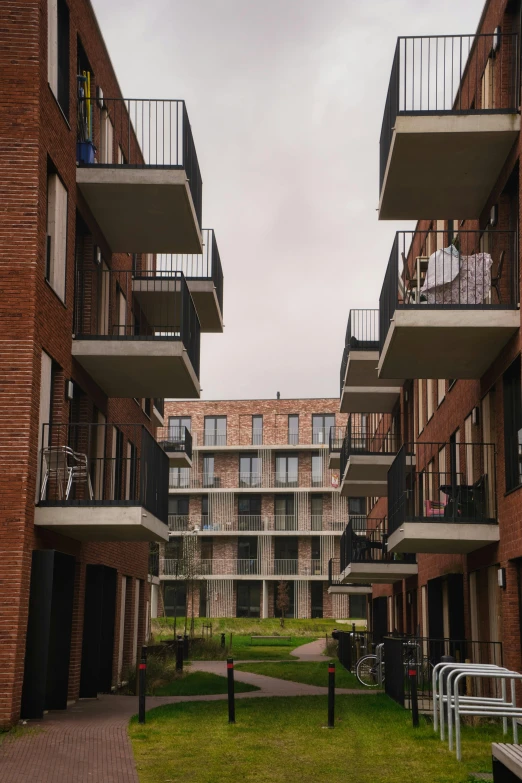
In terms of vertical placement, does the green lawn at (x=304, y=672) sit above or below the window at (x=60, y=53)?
below

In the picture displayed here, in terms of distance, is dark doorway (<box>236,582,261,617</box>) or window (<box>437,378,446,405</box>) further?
dark doorway (<box>236,582,261,617</box>)

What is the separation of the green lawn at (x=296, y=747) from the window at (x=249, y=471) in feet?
177

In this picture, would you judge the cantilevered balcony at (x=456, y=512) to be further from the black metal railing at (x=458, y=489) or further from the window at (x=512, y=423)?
the window at (x=512, y=423)

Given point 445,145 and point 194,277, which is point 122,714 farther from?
point 194,277

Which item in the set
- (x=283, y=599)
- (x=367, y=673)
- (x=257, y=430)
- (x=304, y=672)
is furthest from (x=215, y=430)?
(x=367, y=673)

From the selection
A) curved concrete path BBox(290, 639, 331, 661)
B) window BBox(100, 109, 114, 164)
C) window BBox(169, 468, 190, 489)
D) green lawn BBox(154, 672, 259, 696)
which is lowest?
green lawn BBox(154, 672, 259, 696)

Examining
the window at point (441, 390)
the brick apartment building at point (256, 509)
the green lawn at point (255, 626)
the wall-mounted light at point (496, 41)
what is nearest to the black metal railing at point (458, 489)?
the window at point (441, 390)

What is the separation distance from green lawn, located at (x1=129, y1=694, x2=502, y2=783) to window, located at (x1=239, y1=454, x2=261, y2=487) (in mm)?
53925

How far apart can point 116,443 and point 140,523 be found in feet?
24.3

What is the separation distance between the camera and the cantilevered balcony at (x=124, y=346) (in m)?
18.3

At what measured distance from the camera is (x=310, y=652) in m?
42.8

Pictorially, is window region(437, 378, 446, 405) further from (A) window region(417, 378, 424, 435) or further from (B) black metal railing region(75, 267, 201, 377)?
(B) black metal railing region(75, 267, 201, 377)

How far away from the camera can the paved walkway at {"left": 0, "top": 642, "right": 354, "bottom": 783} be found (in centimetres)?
1063

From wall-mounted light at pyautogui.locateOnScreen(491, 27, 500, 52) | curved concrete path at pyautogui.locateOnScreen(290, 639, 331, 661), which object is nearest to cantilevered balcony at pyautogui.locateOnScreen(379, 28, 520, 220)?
wall-mounted light at pyautogui.locateOnScreen(491, 27, 500, 52)
